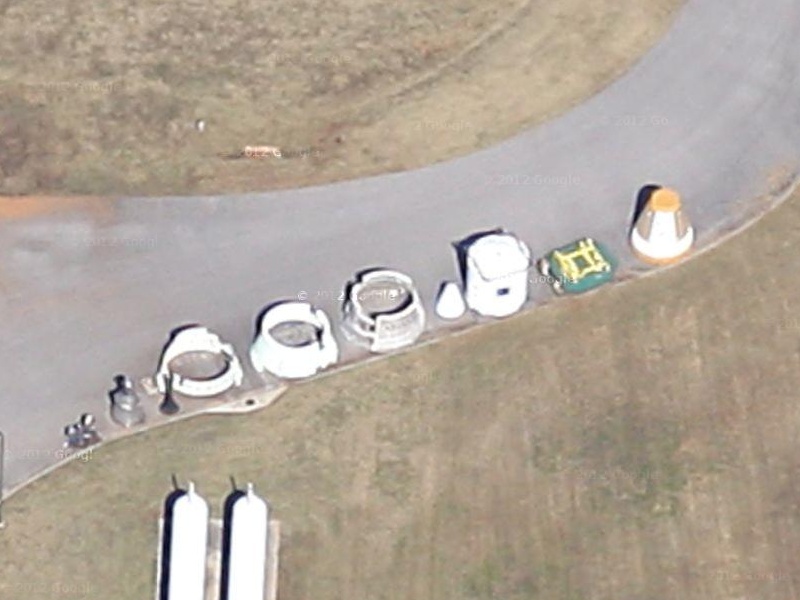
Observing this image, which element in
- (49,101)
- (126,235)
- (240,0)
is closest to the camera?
(126,235)

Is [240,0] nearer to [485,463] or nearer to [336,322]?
[336,322]

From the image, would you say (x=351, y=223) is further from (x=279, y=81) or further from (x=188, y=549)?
(x=188, y=549)

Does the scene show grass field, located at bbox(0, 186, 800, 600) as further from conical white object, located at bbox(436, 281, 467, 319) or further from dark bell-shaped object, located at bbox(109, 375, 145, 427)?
conical white object, located at bbox(436, 281, 467, 319)

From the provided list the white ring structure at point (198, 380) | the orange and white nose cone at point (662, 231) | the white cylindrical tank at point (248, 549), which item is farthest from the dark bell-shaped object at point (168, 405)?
the orange and white nose cone at point (662, 231)

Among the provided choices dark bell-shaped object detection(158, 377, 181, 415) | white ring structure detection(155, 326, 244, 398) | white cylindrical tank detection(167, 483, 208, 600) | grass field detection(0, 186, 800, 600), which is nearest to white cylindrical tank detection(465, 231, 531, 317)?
grass field detection(0, 186, 800, 600)

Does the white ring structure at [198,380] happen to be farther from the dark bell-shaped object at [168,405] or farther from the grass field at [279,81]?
the grass field at [279,81]

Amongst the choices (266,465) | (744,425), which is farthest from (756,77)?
(266,465)

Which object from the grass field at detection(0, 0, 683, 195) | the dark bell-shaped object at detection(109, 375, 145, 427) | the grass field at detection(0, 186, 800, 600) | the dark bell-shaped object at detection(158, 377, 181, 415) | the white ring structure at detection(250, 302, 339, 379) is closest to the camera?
the grass field at detection(0, 186, 800, 600)

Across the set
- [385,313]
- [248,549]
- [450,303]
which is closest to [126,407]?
[248,549]
